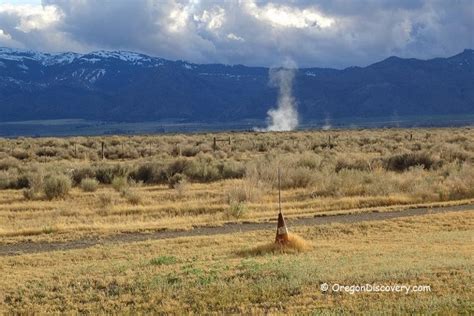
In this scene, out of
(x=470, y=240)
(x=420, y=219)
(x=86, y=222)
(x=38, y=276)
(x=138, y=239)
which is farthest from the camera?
(x=86, y=222)

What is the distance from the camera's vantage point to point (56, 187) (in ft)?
90.0

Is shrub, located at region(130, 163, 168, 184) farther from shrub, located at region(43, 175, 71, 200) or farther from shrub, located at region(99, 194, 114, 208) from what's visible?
shrub, located at region(99, 194, 114, 208)

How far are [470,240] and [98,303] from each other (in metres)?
8.98

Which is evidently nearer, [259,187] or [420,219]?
[420,219]

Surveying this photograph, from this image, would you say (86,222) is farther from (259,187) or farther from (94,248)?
(259,187)

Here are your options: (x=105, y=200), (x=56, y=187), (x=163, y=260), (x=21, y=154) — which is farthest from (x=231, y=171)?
(x=21, y=154)

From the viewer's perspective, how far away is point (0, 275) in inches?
519

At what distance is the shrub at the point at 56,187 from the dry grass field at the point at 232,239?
6cm

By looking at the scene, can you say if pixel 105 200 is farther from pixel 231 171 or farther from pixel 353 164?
pixel 353 164

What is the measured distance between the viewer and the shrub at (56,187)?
27.3m

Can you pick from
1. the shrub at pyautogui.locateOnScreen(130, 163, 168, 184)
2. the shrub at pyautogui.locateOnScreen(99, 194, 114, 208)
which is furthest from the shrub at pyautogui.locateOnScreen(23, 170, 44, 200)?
the shrub at pyautogui.locateOnScreen(130, 163, 168, 184)

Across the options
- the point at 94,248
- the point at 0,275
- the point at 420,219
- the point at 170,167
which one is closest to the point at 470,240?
the point at 420,219

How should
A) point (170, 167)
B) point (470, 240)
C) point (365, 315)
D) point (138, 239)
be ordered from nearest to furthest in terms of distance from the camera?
1. point (365, 315)
2. point (470, 240)
3. point (138, 239)
4. point (170, 167)

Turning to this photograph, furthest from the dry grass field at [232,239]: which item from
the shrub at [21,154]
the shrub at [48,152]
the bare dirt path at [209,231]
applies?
the shrub at [48,152]
